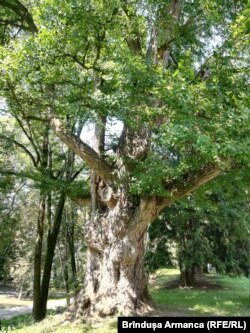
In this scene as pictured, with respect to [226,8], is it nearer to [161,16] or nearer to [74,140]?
[161,16]

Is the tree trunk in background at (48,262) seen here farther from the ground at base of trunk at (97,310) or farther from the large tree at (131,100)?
the ground at base of trunk at (97,310)

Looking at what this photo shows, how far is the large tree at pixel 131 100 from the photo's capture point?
609 centimetres

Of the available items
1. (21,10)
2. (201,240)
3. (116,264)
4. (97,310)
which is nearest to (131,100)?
(116,264)

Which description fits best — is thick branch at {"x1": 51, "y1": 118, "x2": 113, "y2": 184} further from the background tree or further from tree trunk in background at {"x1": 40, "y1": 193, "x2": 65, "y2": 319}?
the background tree

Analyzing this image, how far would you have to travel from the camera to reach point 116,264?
820 cm

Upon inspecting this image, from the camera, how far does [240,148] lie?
547cm

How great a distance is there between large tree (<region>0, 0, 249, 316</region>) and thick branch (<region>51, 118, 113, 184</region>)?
2 centimetres

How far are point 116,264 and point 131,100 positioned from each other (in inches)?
152

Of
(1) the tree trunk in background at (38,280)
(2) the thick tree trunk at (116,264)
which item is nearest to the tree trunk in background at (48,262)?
(1) the tree trunk in background at (38,280)

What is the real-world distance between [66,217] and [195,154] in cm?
1089

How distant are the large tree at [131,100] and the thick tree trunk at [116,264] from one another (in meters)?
0.02

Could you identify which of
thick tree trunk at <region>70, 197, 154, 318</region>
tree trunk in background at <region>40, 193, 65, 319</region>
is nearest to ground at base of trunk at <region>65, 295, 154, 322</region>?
thick tree trunk at <region>70, 197, 154, 318</region>

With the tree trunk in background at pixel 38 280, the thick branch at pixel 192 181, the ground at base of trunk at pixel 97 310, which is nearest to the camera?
the thick branch at pixel 192 181

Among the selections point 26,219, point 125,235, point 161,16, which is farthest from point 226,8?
point 26,219
